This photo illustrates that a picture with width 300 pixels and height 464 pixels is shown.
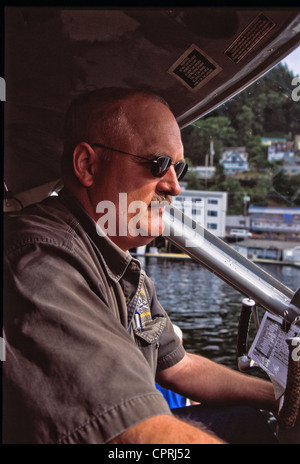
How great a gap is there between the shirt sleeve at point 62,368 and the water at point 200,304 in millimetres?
12682

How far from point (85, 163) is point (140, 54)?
1.25 ft

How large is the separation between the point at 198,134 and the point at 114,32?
2.00 ft

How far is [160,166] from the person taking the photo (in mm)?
1145

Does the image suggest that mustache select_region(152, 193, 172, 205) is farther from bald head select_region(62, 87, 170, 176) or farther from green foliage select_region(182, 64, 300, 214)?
green foliage select_region(182, 64, 300, 214)

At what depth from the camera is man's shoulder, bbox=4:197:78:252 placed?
81cm

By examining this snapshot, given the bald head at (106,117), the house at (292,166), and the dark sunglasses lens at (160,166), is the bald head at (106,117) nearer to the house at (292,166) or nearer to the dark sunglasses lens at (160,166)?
the dark sunglasses lens at (160,166)

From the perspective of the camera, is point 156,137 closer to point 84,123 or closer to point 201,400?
point 84,123

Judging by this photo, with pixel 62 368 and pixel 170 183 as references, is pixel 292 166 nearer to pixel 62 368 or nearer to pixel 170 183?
pixel 170 183

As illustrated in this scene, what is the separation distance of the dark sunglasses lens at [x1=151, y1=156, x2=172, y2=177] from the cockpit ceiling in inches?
12.8

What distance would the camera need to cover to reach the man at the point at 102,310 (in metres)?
0.66

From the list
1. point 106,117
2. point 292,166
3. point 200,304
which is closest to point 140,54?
point 106,117

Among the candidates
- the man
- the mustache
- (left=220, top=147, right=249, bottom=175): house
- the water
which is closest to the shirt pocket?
the man

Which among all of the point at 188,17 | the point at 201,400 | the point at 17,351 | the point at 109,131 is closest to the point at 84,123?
the point at 109,131
